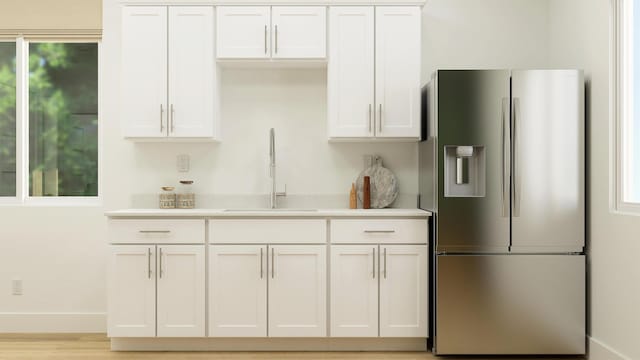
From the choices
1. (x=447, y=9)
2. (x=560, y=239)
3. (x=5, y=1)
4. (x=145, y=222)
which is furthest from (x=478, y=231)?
(x=5, y=1)

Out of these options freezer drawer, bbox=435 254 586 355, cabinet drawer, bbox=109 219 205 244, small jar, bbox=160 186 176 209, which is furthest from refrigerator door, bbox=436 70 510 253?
small jar, bbox=160 186 176 209

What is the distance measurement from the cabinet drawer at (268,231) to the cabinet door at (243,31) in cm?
107

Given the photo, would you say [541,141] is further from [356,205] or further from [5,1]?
[5,1]

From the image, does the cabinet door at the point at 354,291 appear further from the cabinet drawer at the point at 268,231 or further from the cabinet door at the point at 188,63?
the cabinet door at the point at 188,63

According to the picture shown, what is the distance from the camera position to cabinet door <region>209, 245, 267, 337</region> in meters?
3.39

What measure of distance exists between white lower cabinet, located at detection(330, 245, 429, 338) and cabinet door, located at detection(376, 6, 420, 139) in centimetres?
78

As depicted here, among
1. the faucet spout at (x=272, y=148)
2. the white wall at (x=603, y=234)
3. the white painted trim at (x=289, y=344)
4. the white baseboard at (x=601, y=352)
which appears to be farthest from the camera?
the faucet spout at (x=272, y=148)

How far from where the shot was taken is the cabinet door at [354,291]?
134 inches

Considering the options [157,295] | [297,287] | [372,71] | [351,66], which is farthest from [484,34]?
[157,295]

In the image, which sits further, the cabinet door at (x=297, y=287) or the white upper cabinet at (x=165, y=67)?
the white upper cabinet at (x=165, y=67)

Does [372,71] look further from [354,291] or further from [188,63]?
[354,291]

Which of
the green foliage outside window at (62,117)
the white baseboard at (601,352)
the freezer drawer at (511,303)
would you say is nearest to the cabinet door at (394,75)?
the freezer drawer at (511,303)

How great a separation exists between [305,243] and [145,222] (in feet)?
3.16

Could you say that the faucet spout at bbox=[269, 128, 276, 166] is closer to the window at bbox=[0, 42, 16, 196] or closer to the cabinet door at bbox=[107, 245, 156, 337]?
the cabinet door at bbox=[107, 245, 156, 337]
